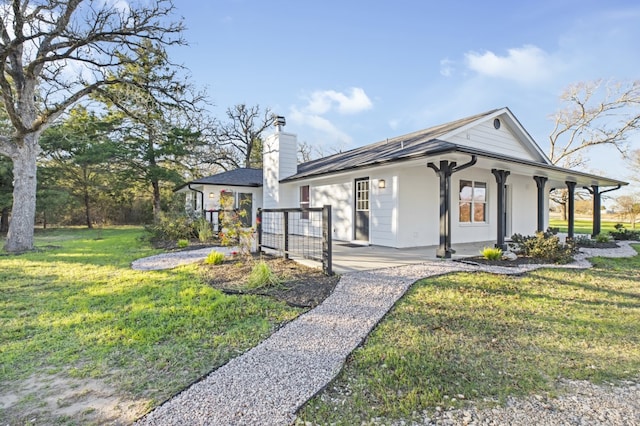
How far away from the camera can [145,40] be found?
10.4 metres

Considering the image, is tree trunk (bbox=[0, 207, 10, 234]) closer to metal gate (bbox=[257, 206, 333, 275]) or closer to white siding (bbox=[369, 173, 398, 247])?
metal gate (bbox=[257, 206, 333, 275])

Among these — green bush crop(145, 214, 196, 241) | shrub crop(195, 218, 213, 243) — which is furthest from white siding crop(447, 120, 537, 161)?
green bush crop(145, 214, 196, 241)

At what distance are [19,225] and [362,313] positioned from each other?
1107 cm

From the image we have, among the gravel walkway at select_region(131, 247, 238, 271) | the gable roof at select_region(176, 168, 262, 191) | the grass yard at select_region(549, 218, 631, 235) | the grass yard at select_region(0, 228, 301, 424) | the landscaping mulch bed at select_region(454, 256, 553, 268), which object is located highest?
the gable roof at select_region(176, 168, 262, 191)

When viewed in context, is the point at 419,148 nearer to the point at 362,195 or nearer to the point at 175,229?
the point at 362,195

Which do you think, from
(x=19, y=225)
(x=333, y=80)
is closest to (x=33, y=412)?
(x=19, y=225)

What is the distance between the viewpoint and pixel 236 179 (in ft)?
53.6

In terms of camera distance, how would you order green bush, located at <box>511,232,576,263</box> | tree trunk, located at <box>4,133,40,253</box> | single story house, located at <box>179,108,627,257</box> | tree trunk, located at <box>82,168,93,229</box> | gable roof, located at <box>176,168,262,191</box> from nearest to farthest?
1. green bush, located at <box>511,232,576,263</box>
2. single story house, located at <box>179,108,627,257</box>
3. tree trunk, located at <box>4,133,40,253</box>
4. gable roof, located at <box>176,168,262,191</box>
5. tree trunk, located at <box>82,168,93,229</box>

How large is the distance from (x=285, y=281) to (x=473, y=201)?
7.60 metres

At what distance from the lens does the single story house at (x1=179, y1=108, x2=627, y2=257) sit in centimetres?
777

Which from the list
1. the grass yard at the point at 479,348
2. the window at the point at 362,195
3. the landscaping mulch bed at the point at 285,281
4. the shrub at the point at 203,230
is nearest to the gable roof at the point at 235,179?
the shrub at the point at 203,230

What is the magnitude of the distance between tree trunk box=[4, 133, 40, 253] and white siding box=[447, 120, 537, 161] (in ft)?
41.7

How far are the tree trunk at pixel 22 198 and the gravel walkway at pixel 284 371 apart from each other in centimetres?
1042

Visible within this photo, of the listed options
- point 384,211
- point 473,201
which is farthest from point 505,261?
point 473,201
